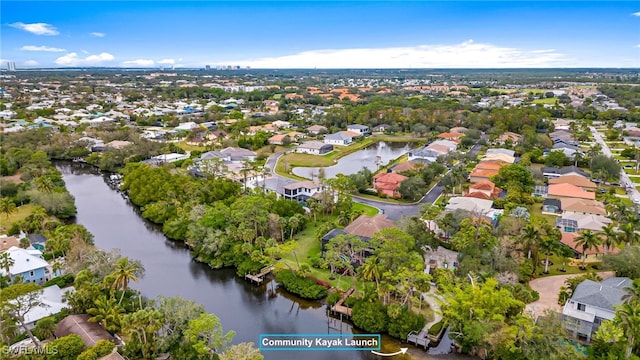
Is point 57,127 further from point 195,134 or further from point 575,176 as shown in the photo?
point 575,176

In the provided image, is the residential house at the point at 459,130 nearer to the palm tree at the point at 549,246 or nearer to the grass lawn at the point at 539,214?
the grass lawn at the point at 539,214

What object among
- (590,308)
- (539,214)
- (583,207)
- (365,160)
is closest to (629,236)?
(590,308)

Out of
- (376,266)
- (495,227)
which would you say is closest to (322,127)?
(495,227)

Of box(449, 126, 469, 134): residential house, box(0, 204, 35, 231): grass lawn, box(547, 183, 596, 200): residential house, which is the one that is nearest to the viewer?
box(0, 204, 35, 231): grass lawn

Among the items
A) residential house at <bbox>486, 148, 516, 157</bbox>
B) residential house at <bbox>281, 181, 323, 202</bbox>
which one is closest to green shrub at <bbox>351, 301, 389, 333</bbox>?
residential house at <bbox>281, 181, 323, 202</bbox>

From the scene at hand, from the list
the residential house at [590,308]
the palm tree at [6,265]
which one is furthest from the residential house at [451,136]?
the palm tree at [6,265]

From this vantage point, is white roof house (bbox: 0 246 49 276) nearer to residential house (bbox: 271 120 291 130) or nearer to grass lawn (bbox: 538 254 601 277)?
grass lawn (bbox: 538 254 601 277)
